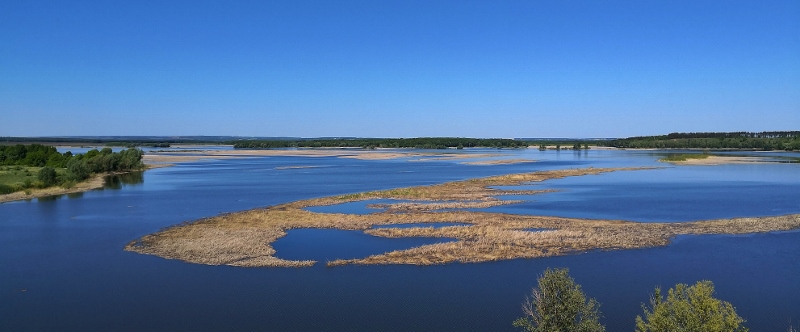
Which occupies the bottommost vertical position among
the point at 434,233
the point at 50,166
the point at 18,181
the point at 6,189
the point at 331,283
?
the point at 331,283

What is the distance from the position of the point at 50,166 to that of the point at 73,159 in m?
1.95

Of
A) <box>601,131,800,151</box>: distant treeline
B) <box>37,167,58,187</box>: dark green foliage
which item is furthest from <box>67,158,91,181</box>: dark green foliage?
<box>601,131,800,151</box>: distant treeline

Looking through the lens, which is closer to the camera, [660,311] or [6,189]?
[660,311]

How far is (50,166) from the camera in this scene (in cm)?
5122

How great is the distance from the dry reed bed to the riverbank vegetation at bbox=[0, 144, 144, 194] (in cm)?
2135

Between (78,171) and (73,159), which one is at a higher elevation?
(73,159)

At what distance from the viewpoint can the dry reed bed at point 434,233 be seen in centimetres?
1864

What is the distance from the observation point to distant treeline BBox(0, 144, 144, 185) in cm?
4965

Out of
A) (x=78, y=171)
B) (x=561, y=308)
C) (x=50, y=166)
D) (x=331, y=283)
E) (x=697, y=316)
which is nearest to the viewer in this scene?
(x=697, y=316)

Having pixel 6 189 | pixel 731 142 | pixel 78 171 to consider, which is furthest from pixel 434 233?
pixel 731 142

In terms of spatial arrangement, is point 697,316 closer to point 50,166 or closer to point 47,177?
point 47,177

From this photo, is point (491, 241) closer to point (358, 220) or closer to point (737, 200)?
point (358, 220)

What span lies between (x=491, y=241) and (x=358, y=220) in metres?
7.54

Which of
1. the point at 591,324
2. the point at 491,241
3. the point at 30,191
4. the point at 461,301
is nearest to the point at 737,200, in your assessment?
the point at 491,241
